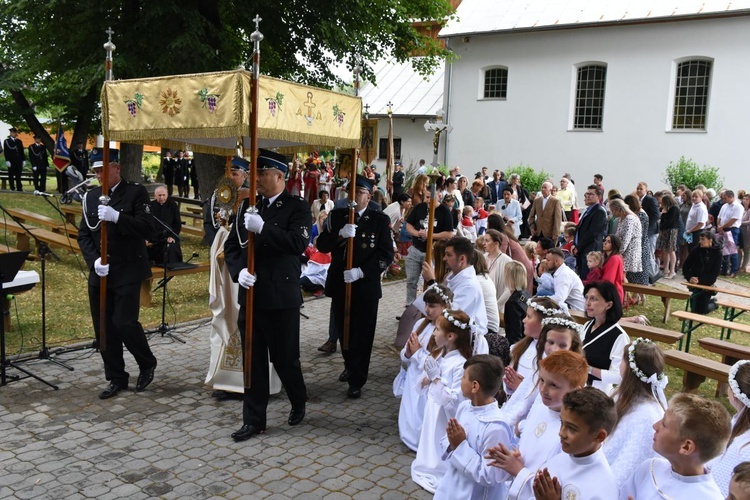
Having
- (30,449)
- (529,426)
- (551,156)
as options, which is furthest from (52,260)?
(551,156)

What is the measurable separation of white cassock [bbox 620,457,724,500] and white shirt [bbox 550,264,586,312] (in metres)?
4.63

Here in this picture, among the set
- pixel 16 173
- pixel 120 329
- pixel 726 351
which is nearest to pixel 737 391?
pixel 726 351

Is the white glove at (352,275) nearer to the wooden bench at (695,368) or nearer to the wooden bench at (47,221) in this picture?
the wooden bench at (695,368)

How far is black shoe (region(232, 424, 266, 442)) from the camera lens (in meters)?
5.70

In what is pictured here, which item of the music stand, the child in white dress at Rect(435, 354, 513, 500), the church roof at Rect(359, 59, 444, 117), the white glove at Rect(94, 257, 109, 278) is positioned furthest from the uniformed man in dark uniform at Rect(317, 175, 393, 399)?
the church roof at Rect(359, 59, 444, 117)

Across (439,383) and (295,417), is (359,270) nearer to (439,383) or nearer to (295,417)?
(295,417)

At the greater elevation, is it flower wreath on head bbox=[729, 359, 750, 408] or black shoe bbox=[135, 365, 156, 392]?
flower wreath on head bbox=[729, 359, 750, 408]

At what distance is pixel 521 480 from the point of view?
11.6ft

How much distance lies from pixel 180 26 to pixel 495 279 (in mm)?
9671

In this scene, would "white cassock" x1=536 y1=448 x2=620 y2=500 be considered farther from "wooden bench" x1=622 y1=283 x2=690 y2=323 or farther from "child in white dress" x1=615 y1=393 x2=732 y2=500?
"wooden bench" x1=622 y1=283 x2=690 y2=323

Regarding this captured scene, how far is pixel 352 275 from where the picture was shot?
679 cm

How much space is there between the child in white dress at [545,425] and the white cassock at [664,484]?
1.39 ft

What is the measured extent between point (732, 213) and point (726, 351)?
31.3ft

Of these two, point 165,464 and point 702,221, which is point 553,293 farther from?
point 702,221
